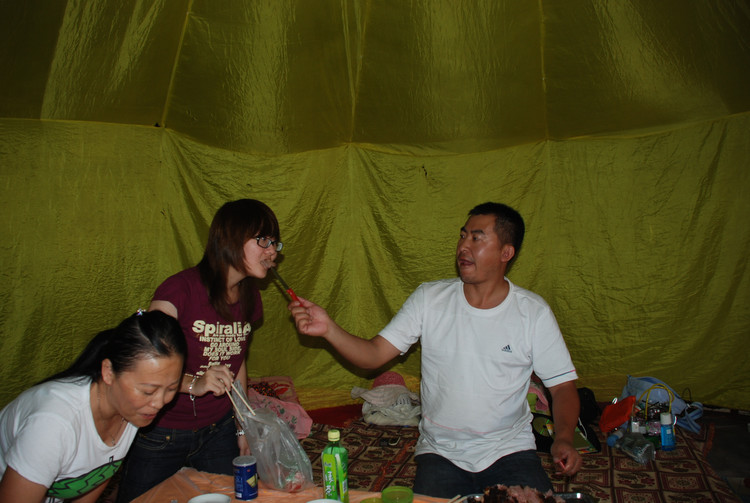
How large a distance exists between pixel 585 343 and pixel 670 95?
5.83 feet

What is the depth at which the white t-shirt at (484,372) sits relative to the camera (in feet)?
6.99

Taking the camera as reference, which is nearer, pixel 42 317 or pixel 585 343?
pixel 42 317

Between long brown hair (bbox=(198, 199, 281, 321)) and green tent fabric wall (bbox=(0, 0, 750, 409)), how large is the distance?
1.33 meters

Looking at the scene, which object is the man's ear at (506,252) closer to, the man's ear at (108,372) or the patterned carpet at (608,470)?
the patterned carpet at (608,470)

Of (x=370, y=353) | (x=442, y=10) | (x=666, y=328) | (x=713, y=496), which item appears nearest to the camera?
(x=370, y=353)

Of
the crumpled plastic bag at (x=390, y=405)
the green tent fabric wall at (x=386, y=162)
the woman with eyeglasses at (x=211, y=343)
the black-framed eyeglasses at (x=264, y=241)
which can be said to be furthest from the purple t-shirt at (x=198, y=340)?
the crumpled plastic bag at (x=390, y=405)

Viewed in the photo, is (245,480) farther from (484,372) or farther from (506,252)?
(506,252)

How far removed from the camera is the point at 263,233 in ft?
7.72

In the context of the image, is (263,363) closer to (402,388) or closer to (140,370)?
(402,388)

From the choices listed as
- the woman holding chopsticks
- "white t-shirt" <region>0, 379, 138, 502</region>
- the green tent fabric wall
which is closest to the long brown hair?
the woman holding chopsticks

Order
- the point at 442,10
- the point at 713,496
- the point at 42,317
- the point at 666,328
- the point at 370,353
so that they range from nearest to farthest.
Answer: the point at 370,353 < the point at 713,496 < the point at 42,317 < the point at 442,10 < the point at 666,328

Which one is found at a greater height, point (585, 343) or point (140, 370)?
point (140, 370)

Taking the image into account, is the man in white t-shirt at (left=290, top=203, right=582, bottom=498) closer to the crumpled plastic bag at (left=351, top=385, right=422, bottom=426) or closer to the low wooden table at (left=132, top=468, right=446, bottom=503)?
the low wooden table at (left=132, top=468, right=446, bottom=503)

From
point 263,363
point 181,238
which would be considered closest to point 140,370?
point 181,238
